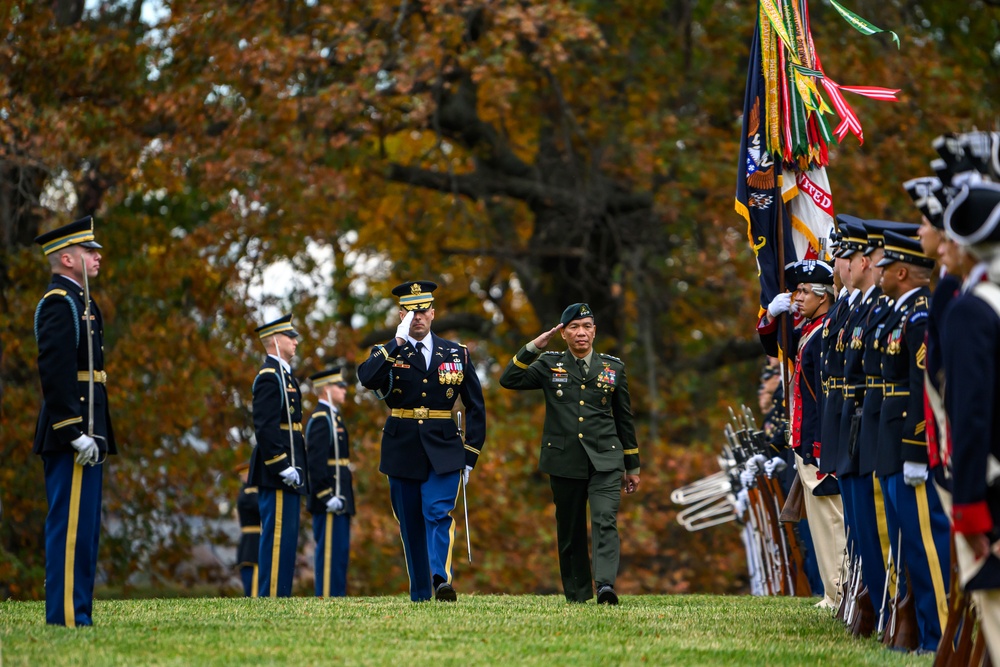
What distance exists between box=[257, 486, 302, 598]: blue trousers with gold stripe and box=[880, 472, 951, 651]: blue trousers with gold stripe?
6490mm

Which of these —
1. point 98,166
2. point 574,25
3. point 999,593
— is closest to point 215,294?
point 98,166

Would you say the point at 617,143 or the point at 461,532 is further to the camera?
the point at 617,143

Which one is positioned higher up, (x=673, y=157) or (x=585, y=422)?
(x=673, y=157)

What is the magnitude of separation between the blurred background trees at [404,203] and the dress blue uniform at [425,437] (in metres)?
8.54

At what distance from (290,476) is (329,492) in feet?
7.36

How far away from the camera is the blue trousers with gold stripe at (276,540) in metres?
12.5

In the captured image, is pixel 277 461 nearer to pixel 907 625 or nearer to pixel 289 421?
pixel 289 421

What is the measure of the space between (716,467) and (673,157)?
466 centimetres

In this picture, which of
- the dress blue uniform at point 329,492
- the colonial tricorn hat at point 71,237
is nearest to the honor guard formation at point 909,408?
the colonial tricorn hat at point 71,237

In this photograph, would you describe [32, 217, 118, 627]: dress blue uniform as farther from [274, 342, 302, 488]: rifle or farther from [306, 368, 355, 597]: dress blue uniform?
[306, 368, 355, 597]: dress blue uniform

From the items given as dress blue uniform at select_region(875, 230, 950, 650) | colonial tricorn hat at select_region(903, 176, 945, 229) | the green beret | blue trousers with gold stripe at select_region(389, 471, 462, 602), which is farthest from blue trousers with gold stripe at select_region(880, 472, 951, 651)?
blue trousers with gold stripe at select_region(389, 471, 462, 602)

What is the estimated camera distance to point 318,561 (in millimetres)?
14953

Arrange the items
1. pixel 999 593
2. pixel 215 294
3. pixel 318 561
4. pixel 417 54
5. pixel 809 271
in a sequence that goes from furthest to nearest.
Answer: pixel 215 294, pixel 417 54, pixel 318 561, pixel 809 271, pixel 999 593

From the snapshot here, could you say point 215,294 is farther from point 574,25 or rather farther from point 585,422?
point 585,422
